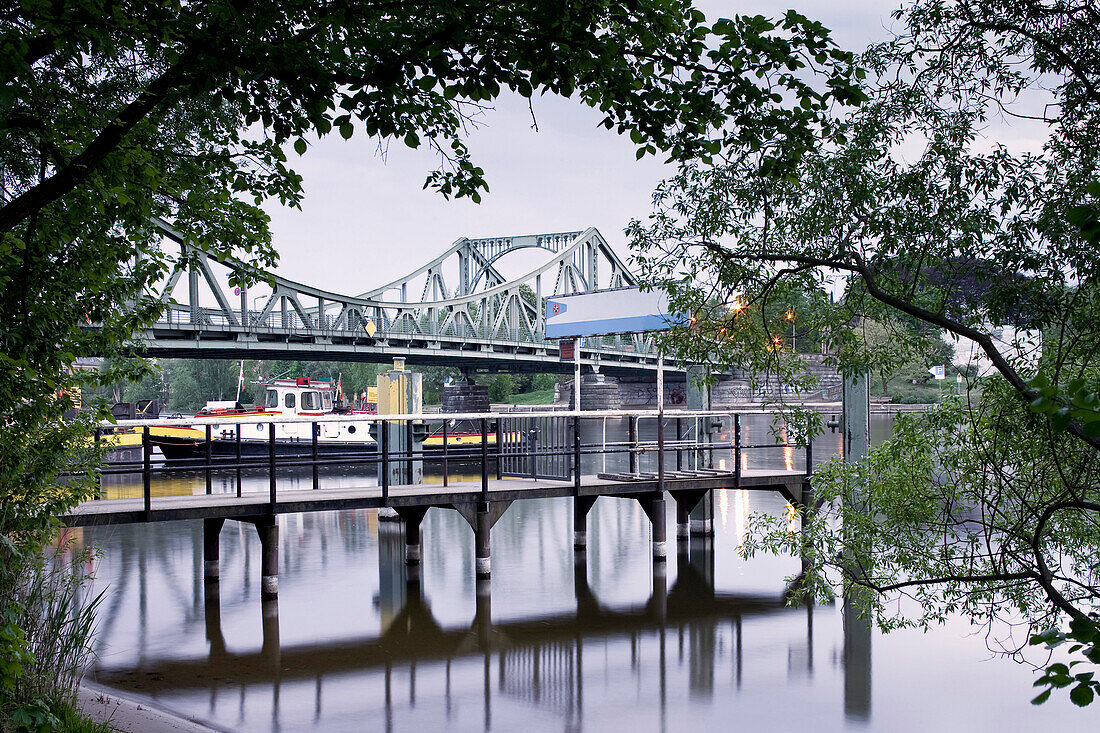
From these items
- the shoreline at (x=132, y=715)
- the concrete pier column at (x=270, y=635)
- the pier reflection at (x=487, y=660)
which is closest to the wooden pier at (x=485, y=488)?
the concrete pier column at (x=270, y=635)

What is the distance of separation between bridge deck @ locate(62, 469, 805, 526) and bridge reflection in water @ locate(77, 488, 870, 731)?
1088mm

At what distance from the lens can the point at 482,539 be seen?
39.5ft

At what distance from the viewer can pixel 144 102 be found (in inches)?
194

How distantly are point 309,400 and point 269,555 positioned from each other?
64.4 feet

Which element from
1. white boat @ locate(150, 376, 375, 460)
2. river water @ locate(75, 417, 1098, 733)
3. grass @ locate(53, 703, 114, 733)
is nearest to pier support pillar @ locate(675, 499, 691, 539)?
river water @ locate(75, 417, 1098, 733)

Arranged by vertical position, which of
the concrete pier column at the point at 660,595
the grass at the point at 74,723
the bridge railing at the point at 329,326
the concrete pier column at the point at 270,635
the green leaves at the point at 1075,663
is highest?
the bridge railing at the point at 329,326

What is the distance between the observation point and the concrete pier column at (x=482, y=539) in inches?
463

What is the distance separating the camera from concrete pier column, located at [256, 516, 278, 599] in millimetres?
10797

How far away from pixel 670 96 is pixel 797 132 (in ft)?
2.26

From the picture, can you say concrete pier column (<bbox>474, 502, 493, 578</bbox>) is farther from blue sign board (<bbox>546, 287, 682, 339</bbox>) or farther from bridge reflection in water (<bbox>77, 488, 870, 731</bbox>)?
blue sign board (<bbox>546, 287, 682, 339</bbox>)

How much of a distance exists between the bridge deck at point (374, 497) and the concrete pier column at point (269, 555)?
0.17m

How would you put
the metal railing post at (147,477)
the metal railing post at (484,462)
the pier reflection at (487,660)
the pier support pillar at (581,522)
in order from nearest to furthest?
the pier reflection at (487,660) < the metal railing post at (147,477) < the metal railing post at (484,462) < the pier support pillar at (581,522)

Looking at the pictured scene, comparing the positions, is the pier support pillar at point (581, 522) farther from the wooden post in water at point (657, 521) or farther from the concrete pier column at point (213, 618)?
the concrete pier column at point (213, 618)

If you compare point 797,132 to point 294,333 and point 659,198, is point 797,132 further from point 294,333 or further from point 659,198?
point 294,333
